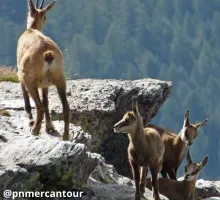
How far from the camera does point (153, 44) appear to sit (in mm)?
131250

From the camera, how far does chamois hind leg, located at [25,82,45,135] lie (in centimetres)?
1275

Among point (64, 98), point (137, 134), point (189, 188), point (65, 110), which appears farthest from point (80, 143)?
point (189, 188)

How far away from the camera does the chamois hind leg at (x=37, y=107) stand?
12.8 m

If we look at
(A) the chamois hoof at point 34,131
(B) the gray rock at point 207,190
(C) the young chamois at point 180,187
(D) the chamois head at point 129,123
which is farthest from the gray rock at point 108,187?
(B) the gray rock at point 207,190

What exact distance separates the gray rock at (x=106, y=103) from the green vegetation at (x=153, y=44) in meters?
92.2

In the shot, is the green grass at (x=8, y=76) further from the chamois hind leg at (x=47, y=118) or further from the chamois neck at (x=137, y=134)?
the chamois neck at (x=137, y=134)

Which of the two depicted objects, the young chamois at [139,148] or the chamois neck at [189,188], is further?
the chamois neck at [189,188]

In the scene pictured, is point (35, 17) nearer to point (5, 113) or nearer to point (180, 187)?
point (5, 113)

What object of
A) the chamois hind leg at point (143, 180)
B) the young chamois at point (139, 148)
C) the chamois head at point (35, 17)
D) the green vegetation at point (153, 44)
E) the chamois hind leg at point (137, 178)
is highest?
the chamois head at point (35, 17)

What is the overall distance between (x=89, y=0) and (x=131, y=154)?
111540 mm

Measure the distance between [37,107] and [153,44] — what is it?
119088 millimetres

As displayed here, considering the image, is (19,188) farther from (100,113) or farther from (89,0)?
(89,0)

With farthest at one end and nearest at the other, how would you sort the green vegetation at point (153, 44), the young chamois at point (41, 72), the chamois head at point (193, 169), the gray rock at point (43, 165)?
the green vegetation at point (153, 44) < the chamois head at point (193, 169) < the young chamois at point (41, 72) < the gray rock at point (43, 165)

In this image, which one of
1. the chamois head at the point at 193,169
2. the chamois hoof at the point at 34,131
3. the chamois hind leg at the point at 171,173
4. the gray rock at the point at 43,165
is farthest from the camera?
the chamois hind leg at the point at 171,173
